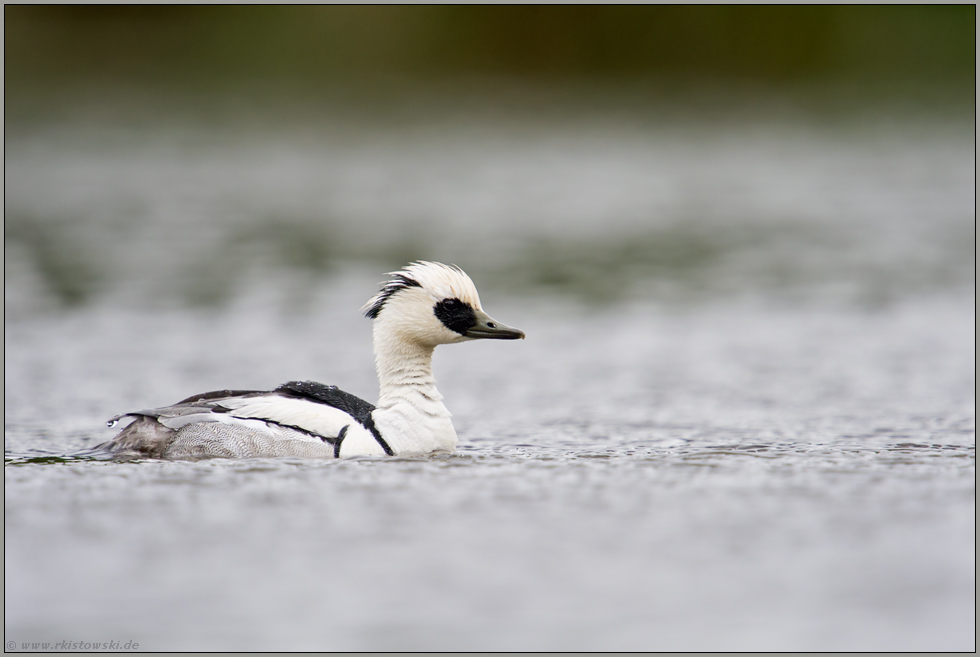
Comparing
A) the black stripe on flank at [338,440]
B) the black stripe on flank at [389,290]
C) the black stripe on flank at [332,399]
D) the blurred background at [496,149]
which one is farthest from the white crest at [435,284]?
the blurred background at [496,149]

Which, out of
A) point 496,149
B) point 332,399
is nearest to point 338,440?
point 332,399

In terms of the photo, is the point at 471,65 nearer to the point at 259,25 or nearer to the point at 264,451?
the point at 259,25

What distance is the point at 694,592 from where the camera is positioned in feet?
22.3

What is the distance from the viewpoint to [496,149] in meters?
31.1

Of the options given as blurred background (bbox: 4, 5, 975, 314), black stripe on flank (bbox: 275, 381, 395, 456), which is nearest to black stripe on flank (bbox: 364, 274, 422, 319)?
black stripe on flank (bbox: 275, 381, 395, 456)

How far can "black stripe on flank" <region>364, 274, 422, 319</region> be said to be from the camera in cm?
998

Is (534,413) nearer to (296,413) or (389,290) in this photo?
(389,290)

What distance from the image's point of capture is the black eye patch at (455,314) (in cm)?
991

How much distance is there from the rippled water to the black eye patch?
1.00 metres

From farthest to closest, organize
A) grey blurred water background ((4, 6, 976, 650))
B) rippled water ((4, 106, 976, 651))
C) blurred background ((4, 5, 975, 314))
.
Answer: blurred background ((4, 5, 975, 314)), grey blurred water background ((4, 6, 976, 650)), rippled water ((4, 106, 976, 651))

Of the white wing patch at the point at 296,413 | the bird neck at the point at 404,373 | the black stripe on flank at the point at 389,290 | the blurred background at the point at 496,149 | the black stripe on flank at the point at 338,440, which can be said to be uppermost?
the blurred background at the point at 496,149

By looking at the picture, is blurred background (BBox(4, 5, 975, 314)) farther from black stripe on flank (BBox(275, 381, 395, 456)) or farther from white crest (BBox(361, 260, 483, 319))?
black stripe on flank (BBox(275, 381, 395, 456))

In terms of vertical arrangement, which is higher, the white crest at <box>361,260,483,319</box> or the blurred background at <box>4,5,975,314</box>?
the blurred background at <box>4,5,975,314</box>

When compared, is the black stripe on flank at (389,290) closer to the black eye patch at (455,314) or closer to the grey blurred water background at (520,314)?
the black eye patch at (455,314)
